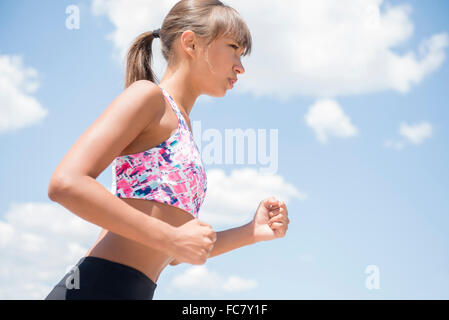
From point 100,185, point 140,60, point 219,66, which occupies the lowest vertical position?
point 100,185

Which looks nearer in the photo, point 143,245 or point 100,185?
point 100,185

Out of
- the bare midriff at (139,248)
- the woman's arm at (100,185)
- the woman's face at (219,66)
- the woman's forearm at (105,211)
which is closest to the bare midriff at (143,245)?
the bare midriff at (139,248)

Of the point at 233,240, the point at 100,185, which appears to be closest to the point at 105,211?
the point at 100,185

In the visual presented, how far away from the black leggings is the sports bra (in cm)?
34

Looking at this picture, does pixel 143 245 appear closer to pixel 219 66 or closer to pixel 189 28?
pixel 219 66

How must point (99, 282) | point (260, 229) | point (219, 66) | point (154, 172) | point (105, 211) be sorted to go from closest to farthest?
point (105, 211)
point (99, 282)
point (154, 172)
point (219, 66)
point (260, 229)

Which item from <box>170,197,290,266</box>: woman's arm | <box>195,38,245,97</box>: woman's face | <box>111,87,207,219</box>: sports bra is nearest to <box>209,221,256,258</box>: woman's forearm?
<box>170,197,290,266</box>: woman's arm

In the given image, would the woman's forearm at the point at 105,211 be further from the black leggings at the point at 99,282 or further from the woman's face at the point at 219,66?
the woman's face at the point at 219,66

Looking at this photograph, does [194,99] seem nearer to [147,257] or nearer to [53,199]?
[147,257]

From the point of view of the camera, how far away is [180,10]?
2.73m

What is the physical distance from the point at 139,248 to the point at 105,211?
0.42 metres

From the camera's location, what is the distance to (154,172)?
219 centimetres
